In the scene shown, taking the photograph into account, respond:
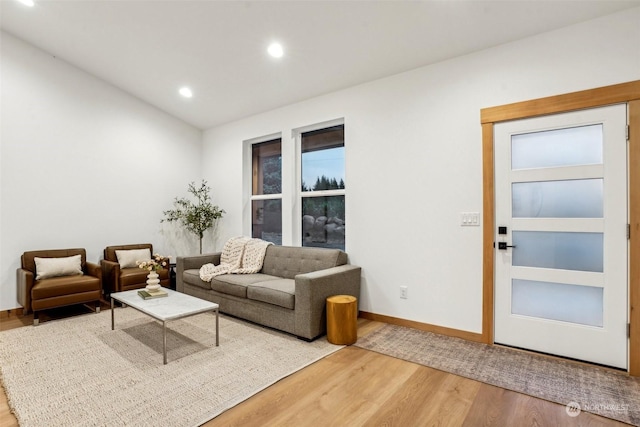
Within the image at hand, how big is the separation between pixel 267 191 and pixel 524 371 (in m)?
3.94

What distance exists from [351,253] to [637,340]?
2.56 metres

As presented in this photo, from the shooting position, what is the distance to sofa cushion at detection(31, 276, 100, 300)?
3629 millimetres

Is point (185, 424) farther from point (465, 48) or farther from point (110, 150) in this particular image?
point (110, 150)

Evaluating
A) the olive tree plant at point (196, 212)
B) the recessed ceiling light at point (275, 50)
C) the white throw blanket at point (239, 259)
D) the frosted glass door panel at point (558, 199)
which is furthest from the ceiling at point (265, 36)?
the white throw blanket at point (239, 259)

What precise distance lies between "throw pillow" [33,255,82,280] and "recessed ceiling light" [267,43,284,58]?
11.8ft

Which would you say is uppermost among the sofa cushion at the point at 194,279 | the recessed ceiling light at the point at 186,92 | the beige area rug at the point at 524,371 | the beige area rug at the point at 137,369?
the recessed ceiling light at the point at 186,92

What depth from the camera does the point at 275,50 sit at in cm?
355

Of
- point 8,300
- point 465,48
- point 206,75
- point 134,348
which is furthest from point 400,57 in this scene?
point 8,300

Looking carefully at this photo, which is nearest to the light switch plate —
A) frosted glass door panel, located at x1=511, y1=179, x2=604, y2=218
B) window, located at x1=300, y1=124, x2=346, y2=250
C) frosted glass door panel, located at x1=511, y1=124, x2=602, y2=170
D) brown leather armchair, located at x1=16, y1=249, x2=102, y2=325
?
frosted glass door panel, located at x1=511, y1=179, x2=604, y2=218

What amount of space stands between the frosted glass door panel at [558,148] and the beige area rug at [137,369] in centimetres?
247

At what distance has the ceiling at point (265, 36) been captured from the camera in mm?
2756

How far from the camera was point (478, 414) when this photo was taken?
2006 mm

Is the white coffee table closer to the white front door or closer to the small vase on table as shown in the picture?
the small vase on table

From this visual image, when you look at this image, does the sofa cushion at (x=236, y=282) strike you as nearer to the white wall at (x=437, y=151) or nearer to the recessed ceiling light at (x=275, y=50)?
the white wall at (x=437, y=151)
